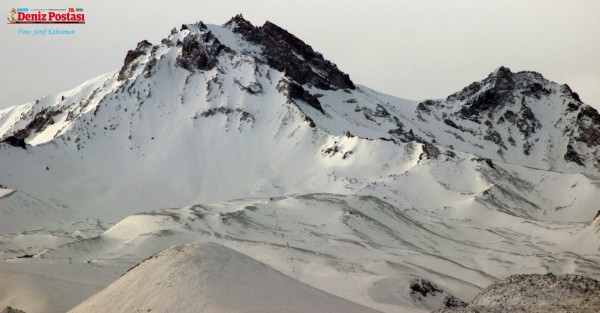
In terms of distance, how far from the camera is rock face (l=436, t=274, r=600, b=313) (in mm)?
29562

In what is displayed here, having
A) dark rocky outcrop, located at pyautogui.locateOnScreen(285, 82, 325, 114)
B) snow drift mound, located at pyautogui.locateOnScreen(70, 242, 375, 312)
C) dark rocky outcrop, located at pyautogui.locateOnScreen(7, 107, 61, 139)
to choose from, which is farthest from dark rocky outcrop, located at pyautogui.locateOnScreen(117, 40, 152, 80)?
snow drift mound, located at pyautogui.locateOnScreen(70, 242, 375, 312)

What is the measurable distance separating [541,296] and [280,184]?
101206mm

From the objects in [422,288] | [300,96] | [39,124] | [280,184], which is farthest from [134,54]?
[422,288]

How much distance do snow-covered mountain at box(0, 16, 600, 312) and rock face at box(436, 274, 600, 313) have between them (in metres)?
13.5

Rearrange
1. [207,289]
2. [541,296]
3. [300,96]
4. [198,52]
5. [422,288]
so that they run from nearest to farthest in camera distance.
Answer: [207,289]
[541,296]
[422,288]
[300,96]
[198,52]

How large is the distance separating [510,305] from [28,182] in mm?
115161

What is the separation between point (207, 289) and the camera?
31.1m

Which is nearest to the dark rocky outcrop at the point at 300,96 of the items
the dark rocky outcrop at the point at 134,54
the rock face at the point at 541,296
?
the dark rocky outcrop at the point at 134,54

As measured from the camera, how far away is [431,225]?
10169 centimetres

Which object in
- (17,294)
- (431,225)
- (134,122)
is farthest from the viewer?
(134,122)

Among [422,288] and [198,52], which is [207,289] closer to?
[422,288]

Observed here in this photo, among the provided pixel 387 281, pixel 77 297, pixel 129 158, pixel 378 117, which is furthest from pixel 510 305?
pixel 378 117

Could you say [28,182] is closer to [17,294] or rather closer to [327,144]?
[327,144]

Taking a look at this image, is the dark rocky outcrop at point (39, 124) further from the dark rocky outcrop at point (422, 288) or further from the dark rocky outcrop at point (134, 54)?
the dark rocky outcrop at point (422, 288)
